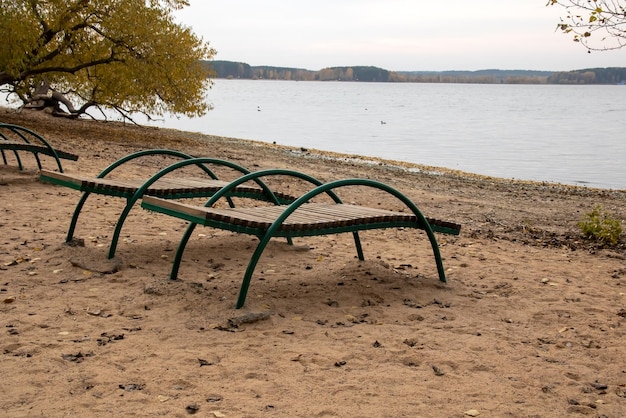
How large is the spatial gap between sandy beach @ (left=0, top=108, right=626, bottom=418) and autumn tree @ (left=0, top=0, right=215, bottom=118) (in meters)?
8.79

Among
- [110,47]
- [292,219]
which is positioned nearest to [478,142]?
[110,47]

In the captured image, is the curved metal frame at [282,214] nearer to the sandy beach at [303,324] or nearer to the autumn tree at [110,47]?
the sandy beach at [303,324]

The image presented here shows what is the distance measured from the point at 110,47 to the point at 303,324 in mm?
13464

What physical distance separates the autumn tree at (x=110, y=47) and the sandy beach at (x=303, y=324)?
8.79 metres

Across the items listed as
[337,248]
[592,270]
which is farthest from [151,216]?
[592,270]

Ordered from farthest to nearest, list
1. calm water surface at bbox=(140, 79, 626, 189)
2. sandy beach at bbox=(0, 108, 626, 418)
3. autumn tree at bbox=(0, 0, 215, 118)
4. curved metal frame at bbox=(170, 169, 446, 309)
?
1. calm water surface at bbox=(140, 79, 626, 189)
2. autumn tree at bbox=(0, 0, 215, 118)
3. curved metal frame at bbox=(170, 169, 446, 309)
4. sandy beach at bbox=(0, 108, 626, 418)

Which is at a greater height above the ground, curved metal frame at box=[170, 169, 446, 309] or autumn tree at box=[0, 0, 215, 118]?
autumn tree at box=[0, 0, 215, 118]

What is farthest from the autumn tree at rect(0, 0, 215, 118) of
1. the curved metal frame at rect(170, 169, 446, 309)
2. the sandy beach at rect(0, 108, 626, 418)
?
the curved metal frame at rect(170, 169, 446, 309)

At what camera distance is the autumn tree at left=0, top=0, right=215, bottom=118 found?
50.8ft

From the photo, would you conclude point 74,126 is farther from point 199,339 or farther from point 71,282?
point 199,339

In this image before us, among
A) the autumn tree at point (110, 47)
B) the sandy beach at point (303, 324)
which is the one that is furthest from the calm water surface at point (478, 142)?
the sandy beach at point (303, 324)

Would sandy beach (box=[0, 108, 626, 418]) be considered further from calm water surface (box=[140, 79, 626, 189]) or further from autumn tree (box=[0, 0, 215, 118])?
calm water surface (box=[140, 79, 626, 189])

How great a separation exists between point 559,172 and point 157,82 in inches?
513

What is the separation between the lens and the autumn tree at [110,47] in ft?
50.8
